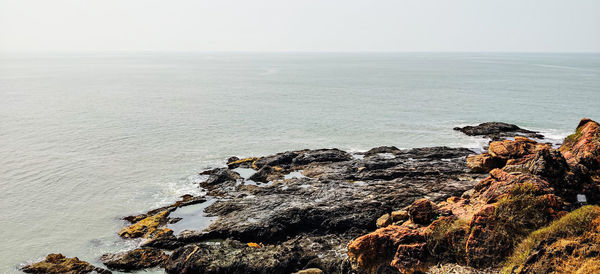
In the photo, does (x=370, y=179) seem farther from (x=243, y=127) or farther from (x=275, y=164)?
(x=243, y=127)

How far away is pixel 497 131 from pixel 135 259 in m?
53.3

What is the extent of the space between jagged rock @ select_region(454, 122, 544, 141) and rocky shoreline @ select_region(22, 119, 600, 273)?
1654 centimetres

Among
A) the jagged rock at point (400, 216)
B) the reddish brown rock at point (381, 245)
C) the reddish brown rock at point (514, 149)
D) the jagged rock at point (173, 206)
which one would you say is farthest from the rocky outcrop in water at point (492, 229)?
the jagged rock at point (173, 206)

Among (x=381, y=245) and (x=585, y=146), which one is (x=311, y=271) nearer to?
(x=381, y=245)

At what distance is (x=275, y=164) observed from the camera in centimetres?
4256

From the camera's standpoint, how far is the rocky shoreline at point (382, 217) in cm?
1820

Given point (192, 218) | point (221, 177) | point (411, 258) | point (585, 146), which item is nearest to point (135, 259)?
point (192, 218)

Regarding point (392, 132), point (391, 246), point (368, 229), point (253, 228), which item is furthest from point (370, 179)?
point (392, 132)

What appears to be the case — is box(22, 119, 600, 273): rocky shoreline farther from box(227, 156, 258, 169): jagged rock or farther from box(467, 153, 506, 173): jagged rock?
box(227, 156, 258, 169): jagged rock

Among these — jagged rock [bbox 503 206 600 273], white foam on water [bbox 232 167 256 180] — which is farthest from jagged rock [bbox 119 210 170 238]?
jagged rock [bbox 503 206 600 273]

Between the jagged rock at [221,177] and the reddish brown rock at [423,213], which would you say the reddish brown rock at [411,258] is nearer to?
the reddish brown rock at [423,213]

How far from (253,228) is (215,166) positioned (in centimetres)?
1855

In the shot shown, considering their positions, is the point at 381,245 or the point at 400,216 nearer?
the point at 381,245

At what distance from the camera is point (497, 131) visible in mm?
57625
